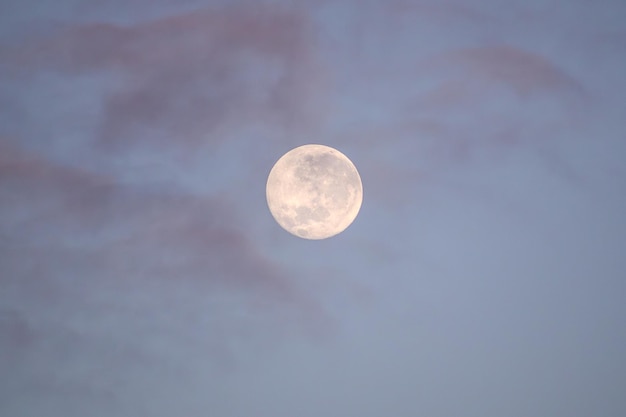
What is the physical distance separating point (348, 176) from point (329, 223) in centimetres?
376

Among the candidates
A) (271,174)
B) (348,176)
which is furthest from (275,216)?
(348,176)

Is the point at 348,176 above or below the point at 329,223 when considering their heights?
above

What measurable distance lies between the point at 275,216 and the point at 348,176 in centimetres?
635

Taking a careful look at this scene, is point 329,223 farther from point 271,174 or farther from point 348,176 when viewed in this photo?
point 271,174

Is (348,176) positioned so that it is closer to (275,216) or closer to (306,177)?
(306,177)

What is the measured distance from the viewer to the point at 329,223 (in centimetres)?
3897

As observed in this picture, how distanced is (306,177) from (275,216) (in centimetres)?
447

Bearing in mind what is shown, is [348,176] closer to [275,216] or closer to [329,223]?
[329,223]

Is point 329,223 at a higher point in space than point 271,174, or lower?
lower

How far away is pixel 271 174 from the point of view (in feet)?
136

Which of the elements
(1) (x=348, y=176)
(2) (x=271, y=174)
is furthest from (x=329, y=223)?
(2) (x=271, y=174)

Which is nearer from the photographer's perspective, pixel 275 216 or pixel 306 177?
pixel 306 177

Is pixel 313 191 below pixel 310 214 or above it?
above

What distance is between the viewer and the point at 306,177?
37.9m
